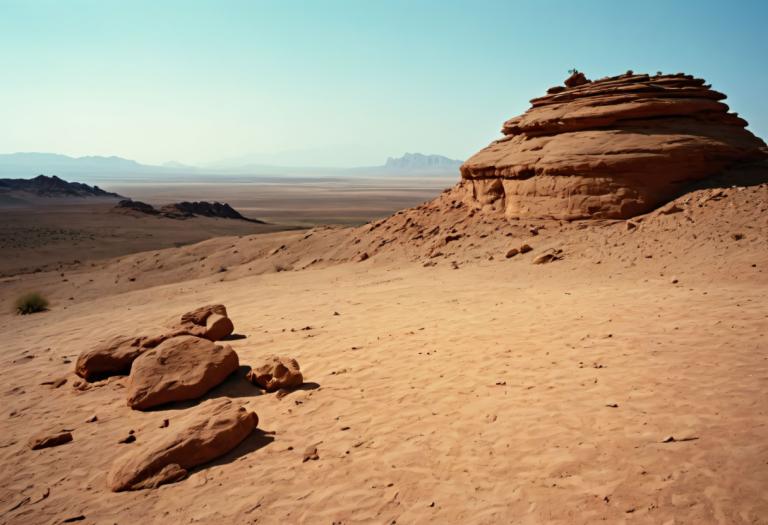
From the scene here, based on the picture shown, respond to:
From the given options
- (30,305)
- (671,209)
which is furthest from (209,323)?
(671,209)

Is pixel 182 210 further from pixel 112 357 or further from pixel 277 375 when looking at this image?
pixel 277 375

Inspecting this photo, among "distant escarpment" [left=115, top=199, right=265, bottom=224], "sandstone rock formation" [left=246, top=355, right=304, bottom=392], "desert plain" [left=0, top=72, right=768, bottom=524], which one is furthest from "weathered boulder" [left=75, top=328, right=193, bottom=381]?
"distant escarpment" [left=115, top=199, right=265, bottom=224]

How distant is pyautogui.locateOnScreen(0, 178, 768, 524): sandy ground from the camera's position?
361cm

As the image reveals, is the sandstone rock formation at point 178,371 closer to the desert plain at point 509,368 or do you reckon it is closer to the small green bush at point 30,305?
the desert plain at point 509,368

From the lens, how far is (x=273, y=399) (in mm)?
5770

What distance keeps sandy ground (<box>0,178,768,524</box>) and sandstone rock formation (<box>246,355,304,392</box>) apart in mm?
185

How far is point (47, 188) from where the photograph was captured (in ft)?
209

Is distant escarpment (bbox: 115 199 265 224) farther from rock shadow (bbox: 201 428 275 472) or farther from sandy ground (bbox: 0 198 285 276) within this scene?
rock shadow (bbox: 201 428 275 472)

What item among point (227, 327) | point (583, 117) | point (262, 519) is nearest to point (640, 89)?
point (583, 117)

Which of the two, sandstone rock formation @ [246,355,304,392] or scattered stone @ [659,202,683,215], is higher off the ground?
scattered stone @ [659,202,683,215]

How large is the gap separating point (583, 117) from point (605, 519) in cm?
1235

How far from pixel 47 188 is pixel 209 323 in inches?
2652

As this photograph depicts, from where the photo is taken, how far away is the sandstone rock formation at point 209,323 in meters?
8.17

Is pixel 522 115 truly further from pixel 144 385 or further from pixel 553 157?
pixel 144 385
